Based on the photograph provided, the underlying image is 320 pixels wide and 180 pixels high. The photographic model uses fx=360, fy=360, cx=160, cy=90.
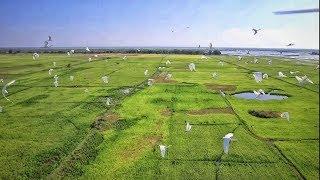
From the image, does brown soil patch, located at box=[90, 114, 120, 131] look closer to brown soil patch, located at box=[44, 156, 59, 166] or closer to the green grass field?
the green grass field

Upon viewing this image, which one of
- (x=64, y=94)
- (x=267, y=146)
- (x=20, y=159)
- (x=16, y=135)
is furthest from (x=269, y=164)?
(x=64, y=94)

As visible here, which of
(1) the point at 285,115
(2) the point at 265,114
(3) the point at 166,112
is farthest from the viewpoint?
(3) the point at 166,112

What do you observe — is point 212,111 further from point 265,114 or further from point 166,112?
point 265,114

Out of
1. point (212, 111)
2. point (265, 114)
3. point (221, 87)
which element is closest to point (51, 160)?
point (212, 111)

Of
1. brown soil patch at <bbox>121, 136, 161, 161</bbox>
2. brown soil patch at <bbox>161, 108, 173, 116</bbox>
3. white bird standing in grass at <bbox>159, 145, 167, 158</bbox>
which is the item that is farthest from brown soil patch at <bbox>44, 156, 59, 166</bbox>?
brown soil patch at <bbox>161, 108, 173, 116</bbox>

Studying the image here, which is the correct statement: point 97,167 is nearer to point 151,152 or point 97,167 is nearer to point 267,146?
point 151,152
